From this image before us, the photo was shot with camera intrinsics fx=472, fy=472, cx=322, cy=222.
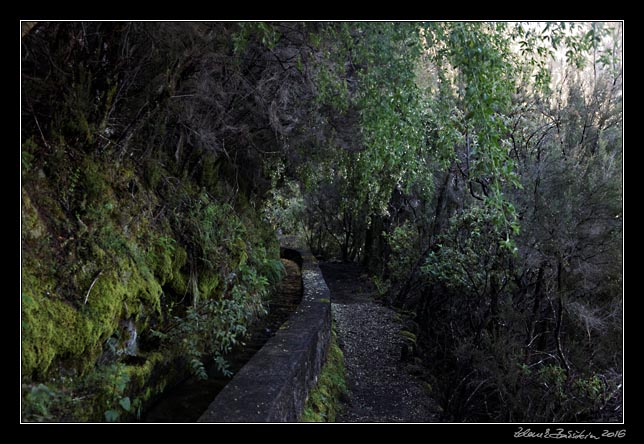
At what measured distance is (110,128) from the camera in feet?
14.9

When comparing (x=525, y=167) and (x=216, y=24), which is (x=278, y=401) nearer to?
(x=216, y=24)

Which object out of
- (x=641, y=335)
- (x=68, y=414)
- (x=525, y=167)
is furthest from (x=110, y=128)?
(x=525, y=167)

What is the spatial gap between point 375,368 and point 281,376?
395cm

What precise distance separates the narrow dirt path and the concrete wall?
33.0 inches

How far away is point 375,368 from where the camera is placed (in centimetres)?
786

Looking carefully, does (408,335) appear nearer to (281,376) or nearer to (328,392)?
(328,392)

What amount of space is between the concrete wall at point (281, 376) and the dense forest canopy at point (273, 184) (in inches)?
18.7

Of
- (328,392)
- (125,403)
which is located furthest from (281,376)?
(328,392)

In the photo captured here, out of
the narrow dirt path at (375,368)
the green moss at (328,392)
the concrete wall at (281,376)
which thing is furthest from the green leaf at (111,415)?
the narrow dirt path at (375,368)

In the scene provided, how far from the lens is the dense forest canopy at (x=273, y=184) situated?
11.5 ft

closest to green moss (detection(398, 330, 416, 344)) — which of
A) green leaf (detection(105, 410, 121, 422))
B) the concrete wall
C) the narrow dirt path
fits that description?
the narrow dirt path

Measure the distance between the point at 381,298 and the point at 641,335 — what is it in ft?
27.8

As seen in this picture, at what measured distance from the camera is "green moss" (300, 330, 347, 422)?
5.11 meters

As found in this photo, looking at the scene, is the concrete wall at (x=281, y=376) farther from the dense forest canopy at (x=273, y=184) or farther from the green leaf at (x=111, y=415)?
the green leaf at (x=111, y=415)
